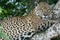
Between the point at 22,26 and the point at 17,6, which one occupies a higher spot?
the point at 17,6

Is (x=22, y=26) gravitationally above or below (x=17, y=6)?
below

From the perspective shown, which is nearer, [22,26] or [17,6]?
[22,26]

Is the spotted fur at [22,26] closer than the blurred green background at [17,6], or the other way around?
the spotted fur at [22,26]

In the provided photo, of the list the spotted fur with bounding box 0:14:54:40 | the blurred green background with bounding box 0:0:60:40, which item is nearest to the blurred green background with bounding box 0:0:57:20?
the blurred green background with bounding box 0:0:60:40

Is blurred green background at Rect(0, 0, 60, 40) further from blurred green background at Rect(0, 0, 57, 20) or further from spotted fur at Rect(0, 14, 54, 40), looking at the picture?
spotted fur at Rect(0, 14, 54, 40)

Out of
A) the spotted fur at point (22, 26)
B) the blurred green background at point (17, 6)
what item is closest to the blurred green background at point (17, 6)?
the blurred green background at point (17, 6)

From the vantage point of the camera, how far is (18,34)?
4.60m

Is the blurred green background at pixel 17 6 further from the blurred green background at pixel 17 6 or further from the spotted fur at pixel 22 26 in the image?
the spotted fur at pixel 22 26

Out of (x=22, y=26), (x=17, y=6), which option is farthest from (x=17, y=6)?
(x=22, y=26)

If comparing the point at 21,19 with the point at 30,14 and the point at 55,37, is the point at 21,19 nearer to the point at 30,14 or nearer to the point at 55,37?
the point at 30,14

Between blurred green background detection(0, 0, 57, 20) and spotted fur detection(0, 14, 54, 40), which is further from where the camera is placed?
blurred green background detection(0, 0, 57, 20)

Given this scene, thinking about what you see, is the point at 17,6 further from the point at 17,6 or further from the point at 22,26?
the point at 22,26

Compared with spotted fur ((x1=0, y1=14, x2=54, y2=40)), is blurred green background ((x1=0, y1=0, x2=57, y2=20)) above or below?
above

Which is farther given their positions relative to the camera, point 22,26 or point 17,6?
point 17,6
